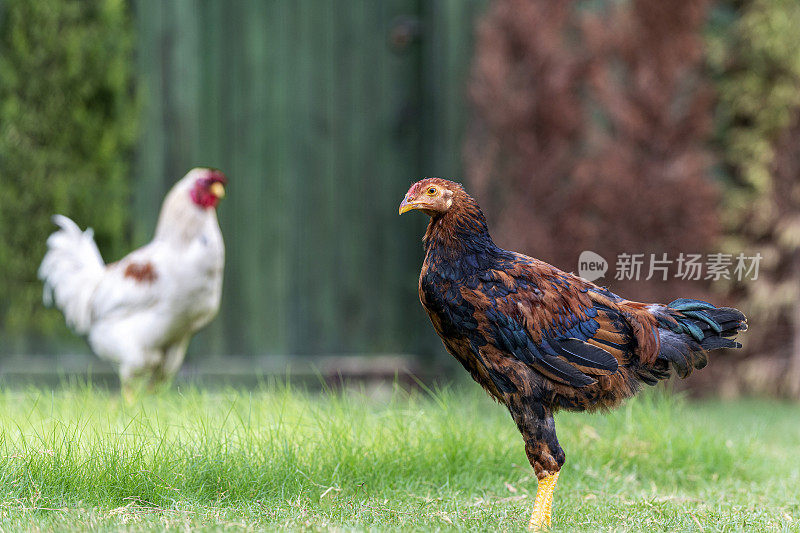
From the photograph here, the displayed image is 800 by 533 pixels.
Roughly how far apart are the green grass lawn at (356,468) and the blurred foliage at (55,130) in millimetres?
1674

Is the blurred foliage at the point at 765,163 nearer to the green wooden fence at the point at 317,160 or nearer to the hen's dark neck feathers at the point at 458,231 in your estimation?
the green wooden fence at the point at 317,160

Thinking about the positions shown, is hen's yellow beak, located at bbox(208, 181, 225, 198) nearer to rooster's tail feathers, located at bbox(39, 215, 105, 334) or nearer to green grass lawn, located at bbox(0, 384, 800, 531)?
rooster's tail feathers, located at bbox(39, 215, 105, 334)

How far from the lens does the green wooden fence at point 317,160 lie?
6.00 m

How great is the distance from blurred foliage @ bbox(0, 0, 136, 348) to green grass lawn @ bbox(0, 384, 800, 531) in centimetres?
167

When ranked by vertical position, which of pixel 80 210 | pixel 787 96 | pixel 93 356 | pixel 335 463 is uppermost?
pixel 787 96

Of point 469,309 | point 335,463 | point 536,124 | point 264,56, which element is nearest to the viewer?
point 469,309

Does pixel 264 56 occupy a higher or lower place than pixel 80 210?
higher

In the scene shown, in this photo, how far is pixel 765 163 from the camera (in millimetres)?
5594

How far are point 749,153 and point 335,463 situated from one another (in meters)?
3.86

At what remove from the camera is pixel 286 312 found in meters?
6.07

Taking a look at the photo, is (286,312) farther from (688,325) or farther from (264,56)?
(688,325)

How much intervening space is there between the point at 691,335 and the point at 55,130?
14.6 ft

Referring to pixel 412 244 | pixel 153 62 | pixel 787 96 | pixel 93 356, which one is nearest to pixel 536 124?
pixel 412 244
